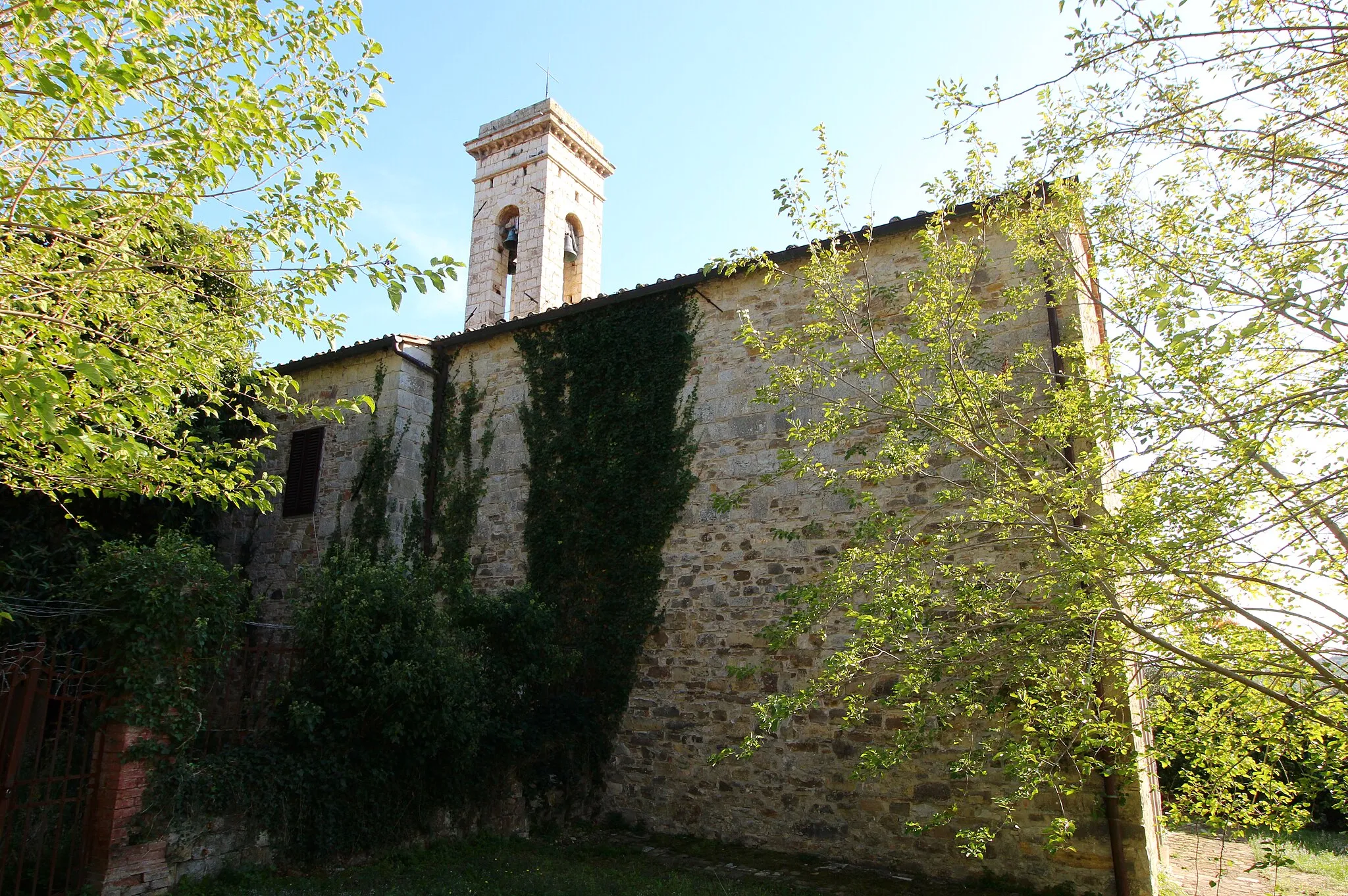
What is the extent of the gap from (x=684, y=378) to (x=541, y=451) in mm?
1972

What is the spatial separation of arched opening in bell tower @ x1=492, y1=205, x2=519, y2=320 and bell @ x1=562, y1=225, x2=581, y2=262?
86cm

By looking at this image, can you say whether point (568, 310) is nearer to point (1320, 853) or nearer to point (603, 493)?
point (603, 493)

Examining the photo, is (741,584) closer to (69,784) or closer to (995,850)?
(995,850)

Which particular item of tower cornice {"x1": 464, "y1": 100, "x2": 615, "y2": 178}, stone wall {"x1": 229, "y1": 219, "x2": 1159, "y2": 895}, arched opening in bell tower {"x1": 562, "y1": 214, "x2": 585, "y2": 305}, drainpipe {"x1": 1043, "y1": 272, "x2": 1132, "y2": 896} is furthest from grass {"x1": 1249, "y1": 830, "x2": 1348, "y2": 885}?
tower cornice {"x1": 464, "y1": 100, "x2": 615, "y2": 178}

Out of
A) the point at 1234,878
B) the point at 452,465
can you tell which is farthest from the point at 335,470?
the point at 1234,878

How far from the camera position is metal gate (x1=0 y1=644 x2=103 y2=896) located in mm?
4805

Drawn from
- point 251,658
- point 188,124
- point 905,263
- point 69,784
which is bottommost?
point 69,784

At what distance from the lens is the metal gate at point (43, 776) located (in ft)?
15.8

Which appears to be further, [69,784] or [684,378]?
[684,378]

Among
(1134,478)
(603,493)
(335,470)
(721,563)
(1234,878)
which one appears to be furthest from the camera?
(335,470)

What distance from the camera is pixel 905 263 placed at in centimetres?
804

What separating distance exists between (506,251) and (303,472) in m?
5.90

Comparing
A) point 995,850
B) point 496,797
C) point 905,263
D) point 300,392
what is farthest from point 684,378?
point 300,392

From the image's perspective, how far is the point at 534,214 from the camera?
14344mm
